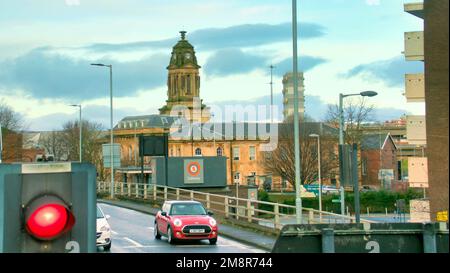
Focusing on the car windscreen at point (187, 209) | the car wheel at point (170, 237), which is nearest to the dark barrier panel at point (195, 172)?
the car windscreen at point (187, 209)

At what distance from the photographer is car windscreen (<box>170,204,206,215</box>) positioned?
28212 millimetres

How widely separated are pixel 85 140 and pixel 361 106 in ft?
128

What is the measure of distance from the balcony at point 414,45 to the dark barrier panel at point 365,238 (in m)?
28.2

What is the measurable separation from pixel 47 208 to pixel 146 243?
23.8 m

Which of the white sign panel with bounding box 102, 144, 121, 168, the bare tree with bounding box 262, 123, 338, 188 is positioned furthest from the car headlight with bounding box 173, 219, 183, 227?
the bare tree with bounding box 262, 123, 338, 188

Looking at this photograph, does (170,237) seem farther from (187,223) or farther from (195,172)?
(195,172)

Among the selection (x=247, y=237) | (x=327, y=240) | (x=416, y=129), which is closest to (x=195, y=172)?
(x=416, y=129)

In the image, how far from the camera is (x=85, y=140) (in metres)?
106

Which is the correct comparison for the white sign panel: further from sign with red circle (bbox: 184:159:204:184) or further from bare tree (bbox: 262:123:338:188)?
bare tree (bbox: 262:123:338:188)

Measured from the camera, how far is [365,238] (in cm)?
459

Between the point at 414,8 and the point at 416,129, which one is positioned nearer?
the point at 414,8

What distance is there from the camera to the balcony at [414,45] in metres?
32.1

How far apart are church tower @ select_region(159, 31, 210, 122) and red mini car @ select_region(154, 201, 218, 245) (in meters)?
125
